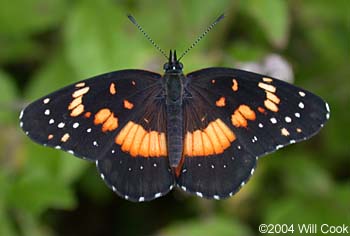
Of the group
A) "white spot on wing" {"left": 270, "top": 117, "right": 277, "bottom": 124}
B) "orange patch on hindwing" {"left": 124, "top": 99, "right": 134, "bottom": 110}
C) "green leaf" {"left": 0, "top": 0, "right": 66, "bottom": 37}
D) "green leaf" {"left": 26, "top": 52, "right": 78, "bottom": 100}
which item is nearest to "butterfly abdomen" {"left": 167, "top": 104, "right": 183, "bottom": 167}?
"orange patch on hindwing" {"left": 124, "top": 99, "right": 134, "bottom": 110}

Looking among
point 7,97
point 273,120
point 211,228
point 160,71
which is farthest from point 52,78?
point 273,120

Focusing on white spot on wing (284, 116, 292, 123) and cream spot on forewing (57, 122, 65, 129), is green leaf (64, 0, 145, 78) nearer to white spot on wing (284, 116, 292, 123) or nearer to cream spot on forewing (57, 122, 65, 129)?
cream spot on forewing (57, 122, 65, 129)

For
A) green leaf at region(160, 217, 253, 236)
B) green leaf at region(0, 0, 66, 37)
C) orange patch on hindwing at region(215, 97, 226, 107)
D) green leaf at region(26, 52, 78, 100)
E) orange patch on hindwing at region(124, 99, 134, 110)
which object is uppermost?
green leaf at region(0, 0, 66, 37)

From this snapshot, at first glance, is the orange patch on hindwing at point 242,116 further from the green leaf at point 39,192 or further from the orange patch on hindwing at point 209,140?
the green leaf at point 39,192

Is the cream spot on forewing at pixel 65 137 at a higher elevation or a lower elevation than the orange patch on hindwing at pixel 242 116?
lower

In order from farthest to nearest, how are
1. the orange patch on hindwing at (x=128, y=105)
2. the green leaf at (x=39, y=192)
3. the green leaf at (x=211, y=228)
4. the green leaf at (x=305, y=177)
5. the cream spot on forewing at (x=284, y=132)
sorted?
the green leaf at (x=305, y=177), the green leaf at (x=211, y=228), the green leaf at (x=39, y=192), the orange patch on hindwing at (x=128, y=105), the cream spot on forewing at (x=284, y=132)

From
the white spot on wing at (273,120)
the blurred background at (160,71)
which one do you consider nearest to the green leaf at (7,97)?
the blurred background at (160,71)

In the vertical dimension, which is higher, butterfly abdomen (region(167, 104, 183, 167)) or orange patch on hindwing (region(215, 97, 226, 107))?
orange patch on hindwing (region(215, 97, 226, 107))
